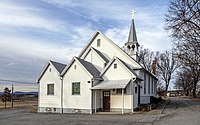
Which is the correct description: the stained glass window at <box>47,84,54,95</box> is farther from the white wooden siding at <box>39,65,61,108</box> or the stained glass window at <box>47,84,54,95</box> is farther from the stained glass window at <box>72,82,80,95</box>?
the stained glass window at <box>72,82,80,95</box>

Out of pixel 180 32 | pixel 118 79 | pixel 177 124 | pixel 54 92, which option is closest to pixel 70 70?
pixel 54 92

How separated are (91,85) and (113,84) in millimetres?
2222

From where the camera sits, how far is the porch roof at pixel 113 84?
22842 millimetres

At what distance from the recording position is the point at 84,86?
24.7 m

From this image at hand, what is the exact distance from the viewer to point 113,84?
23719 mm

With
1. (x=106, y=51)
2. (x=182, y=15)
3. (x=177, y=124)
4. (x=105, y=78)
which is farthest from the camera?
(x=106, y=51)

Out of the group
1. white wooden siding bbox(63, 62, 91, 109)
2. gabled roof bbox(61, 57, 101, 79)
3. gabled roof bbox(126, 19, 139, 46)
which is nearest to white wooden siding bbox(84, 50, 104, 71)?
gabled roof bbox(61, 57, 101, 79)

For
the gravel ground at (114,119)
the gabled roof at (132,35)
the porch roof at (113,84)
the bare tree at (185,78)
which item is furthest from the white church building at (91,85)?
the bare tree at (185,78)

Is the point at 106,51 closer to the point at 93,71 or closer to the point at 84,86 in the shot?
the point at 93,71

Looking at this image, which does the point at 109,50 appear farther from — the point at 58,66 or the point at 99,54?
the point at 58,66

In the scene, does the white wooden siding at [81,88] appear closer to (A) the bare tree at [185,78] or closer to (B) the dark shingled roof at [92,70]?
(B) the dark shingled roof at [92,70]

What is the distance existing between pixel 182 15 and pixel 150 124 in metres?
13.4

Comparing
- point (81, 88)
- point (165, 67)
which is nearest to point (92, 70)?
point (81, 88)

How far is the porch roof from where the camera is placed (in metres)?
22.8
